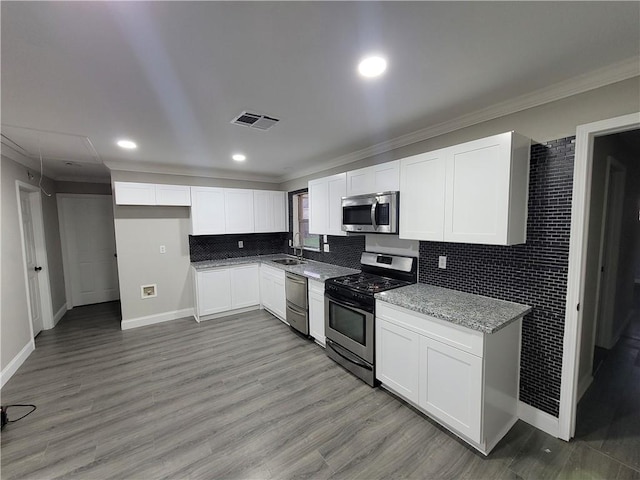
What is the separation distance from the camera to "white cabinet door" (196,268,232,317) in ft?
14.0

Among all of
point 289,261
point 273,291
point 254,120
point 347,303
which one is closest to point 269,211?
point 289,261

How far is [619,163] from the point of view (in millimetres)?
2727

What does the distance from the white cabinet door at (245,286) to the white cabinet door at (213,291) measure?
0.28 ft

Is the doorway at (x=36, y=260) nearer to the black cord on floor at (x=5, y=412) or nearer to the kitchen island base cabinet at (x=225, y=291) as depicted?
the black cord on floor at (x=5, y=412)

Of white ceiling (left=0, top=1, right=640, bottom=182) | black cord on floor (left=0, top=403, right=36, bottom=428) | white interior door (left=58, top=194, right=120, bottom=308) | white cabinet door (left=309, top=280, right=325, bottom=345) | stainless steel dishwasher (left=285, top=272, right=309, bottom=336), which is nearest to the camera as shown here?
white ceiling (left=0, top=1, right=640, bottom=182)

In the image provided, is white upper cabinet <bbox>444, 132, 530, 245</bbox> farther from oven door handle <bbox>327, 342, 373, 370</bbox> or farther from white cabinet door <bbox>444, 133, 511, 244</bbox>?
oven door handle <bbox>327, 342, 373, 370</bbox>

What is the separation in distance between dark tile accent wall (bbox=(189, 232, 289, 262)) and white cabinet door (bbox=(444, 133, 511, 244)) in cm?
362

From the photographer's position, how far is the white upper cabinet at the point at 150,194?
3832 millimetres

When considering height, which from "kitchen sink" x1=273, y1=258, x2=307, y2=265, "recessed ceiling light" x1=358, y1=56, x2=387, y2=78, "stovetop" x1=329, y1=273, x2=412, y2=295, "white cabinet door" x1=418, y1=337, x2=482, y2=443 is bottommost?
"white cabinet door" x1=418, y1=337, x2=482, y2=443

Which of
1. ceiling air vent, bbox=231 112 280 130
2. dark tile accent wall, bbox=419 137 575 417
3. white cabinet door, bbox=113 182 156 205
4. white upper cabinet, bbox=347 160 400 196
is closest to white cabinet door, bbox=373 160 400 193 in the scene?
white upper cabinet, bbox=347 160 400 196

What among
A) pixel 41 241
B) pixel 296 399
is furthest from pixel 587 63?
pixel 41 241

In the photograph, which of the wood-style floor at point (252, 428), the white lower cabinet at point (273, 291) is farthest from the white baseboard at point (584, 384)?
the white lower cabinet at point (273, 291)

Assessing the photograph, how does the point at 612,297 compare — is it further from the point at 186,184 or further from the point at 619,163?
the point at 186,184

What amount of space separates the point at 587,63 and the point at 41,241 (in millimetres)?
6427
